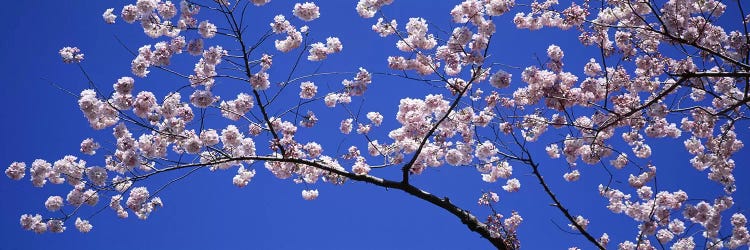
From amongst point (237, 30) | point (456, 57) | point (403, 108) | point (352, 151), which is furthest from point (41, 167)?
point (456, 57)

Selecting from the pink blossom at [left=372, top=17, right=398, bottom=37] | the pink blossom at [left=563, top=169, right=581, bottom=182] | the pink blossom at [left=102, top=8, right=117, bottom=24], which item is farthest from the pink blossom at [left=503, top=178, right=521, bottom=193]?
the pink blossom at [left=102, top=8, right=117, bottom=24]

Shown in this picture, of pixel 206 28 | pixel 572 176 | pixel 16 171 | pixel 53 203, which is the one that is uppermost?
pixel 572 176

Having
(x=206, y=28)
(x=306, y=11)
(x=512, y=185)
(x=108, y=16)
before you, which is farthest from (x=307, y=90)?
(x=512, y=185)

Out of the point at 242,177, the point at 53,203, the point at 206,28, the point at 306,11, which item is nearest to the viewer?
the point at 206,28

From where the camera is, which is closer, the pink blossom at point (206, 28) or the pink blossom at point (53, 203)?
the pink blossom at point (206, 28)

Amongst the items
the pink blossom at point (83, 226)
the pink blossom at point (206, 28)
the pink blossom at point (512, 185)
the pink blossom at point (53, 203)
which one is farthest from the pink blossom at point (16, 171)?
the pink blossom at point (512, 185)

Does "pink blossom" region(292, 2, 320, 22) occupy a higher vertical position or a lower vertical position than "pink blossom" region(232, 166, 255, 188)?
higher

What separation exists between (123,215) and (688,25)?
28.8 ft

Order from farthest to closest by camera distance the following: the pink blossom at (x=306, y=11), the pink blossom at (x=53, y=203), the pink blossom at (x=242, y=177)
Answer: the pink blossom at (x=242, y=177) < the pink blossom at (x=53, y=203) < the pink blossom at (x=306, y=11)

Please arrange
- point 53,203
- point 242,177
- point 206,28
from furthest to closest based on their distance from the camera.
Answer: point 242,177 → point 53,203 → point 206,28

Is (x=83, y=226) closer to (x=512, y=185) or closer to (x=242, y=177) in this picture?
(x=242, y=177)

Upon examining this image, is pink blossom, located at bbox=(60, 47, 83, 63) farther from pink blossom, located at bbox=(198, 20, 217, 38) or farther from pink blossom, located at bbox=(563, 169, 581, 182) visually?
pink blossom, located at bbox=(563, 169, 581, 182)

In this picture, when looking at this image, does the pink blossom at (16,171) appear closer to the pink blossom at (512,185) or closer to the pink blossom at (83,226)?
the pink blossom at (83,226)

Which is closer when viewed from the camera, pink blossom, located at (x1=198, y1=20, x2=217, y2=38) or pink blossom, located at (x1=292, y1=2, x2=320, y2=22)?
pink blossom, located at (x1=198, y1=20, x2=217, y2=38)
